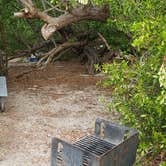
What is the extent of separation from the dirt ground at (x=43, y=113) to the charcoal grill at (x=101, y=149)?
80cm

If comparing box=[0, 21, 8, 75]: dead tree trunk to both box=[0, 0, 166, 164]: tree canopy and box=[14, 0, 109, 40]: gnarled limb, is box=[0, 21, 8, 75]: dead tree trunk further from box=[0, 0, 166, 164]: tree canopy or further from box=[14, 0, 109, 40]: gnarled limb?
box=[14, 0, 109, 40]: gnarled limb

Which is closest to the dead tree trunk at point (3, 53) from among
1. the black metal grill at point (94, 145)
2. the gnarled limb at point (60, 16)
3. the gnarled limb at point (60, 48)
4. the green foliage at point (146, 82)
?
the gnarled limb at point (60, 48)

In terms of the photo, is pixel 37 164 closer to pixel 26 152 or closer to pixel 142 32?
pixel 26 152

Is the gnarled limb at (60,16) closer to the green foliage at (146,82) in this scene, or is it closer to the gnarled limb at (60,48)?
the green foliage at (146,82)

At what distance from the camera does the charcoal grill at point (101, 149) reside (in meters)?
2.66

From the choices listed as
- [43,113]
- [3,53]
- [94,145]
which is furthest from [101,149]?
[3,53]

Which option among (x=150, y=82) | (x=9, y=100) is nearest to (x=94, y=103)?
(x=9, y=100)

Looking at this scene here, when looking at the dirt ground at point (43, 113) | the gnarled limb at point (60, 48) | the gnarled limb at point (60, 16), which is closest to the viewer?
the dirt ground at point (43, 113)

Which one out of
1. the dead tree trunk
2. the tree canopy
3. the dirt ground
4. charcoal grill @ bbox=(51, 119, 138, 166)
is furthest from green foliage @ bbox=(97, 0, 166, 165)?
the dead tree trunk

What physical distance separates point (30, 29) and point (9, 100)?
3.79 meters

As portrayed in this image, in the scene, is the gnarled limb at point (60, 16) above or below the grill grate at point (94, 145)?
above

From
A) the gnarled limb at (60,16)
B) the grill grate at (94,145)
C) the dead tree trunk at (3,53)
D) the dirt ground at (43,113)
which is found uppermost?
the gnarled limb at (60,16)

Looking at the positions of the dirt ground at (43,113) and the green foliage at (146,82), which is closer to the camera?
the green foliage at (146,82)

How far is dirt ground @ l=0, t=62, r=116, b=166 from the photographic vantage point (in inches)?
160
